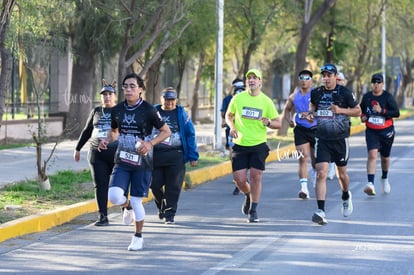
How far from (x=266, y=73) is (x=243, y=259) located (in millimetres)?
37152

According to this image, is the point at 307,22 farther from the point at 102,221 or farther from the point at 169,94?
the point at 102,221

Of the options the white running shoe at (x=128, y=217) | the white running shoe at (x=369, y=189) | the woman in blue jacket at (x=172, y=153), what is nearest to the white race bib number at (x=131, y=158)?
the white running shoe at (x=128, y=217)

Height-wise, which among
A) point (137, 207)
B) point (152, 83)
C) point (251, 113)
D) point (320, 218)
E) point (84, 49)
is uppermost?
point (84, 49)

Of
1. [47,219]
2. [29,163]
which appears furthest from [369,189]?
[29,163]

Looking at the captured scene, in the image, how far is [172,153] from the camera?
39.1ft

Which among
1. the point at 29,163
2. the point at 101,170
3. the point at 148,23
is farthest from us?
the point at 29,163

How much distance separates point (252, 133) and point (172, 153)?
106 cm

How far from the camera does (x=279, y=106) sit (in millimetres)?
53562

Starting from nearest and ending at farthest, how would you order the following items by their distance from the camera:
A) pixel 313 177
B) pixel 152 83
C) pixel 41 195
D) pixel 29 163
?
pixel 41 195
pixel 313 177
pixel 29 163
pixel 152 83

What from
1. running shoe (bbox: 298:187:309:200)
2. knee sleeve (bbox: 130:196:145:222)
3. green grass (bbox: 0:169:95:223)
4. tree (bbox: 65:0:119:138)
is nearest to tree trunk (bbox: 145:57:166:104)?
tree (bbox: 65:0:119:138)

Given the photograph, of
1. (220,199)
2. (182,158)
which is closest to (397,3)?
(220,199)

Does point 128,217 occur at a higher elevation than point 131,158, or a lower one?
lower

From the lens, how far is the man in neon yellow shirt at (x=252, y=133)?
11.8 m

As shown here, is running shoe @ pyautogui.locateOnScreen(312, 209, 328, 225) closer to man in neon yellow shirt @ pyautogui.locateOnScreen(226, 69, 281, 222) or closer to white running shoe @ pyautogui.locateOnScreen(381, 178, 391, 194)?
man in neon yellow shirt @ pyautogui.locateOnScreen(226, 69, 281, 222)
